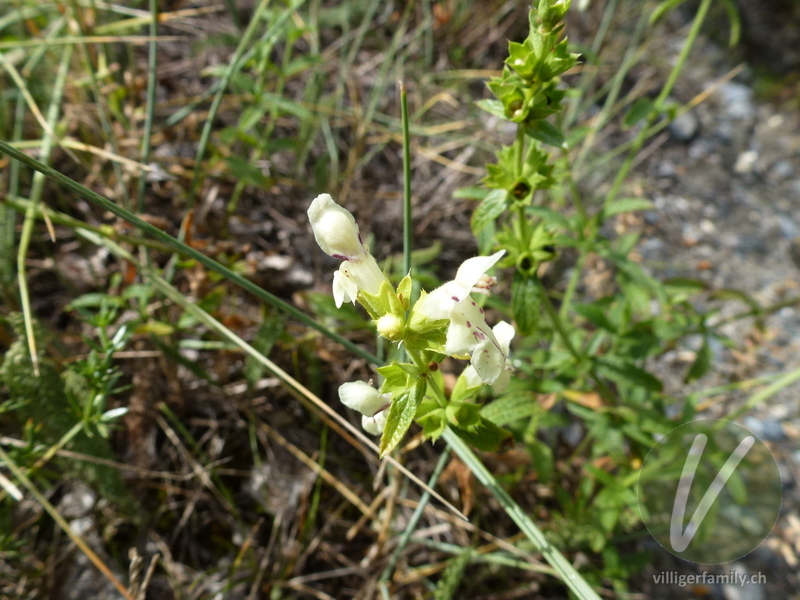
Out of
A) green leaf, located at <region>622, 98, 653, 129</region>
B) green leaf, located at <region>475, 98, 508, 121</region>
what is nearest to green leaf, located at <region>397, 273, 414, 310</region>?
green leaf, located at <region>475, 98, 508, 121</region>

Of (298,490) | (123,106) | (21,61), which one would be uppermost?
(21,61)

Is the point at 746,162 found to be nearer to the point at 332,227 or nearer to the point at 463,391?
the point at 463,391

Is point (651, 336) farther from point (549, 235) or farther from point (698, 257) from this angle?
point (698, 257)

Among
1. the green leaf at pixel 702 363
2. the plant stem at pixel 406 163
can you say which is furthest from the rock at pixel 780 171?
the plant stem at pixel 406 163

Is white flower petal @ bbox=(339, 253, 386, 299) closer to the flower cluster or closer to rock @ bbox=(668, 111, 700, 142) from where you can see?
the flower cluster

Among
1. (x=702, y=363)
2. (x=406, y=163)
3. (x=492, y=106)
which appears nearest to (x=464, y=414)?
(x=406, y=163)

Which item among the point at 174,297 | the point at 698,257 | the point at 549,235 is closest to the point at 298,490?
the point at 174,297

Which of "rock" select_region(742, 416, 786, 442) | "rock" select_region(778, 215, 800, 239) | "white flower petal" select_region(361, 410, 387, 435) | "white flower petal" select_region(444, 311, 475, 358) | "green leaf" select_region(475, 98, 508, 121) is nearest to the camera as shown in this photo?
"white flower petal" select_region(444, 311, 475, 358)
